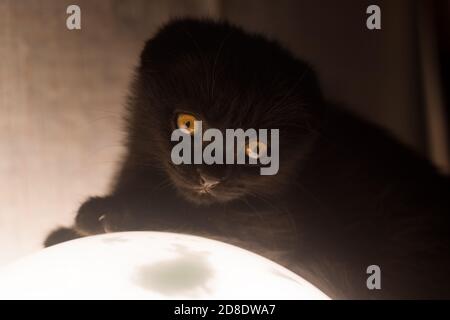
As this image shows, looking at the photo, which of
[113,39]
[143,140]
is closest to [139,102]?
[143,140]

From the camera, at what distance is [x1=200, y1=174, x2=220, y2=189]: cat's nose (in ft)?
2.60

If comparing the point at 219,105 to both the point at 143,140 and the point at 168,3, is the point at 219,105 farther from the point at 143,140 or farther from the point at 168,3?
the point at 168,3

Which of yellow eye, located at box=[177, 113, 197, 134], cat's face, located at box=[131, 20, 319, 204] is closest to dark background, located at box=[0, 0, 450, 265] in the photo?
cat's face, located at box=[131, 20, 319, 204]

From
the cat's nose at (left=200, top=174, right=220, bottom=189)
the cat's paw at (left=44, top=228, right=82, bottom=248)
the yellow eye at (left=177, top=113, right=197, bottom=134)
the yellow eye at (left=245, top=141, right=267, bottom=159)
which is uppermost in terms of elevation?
the yellow eye at (left=177, top=113, right=197, bottom=134)

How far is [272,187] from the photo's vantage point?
3.00 feet

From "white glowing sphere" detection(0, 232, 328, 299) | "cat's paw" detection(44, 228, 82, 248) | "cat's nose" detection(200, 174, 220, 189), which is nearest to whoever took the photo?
"white glowing sphere" detection(0, 232, 328, 299)

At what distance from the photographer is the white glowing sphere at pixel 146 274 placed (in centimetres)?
52

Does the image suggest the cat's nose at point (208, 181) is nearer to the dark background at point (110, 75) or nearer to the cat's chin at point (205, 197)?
the cat's chin at point (205, 197)

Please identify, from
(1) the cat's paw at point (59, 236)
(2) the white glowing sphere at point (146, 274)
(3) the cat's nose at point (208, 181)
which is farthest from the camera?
(1) the cat's paw at point (59, 236)

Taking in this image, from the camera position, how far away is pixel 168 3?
1.04 metres

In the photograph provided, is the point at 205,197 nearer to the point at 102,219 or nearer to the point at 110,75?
the point at 102,219

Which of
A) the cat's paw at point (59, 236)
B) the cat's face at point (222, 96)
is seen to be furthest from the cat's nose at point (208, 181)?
the cat's paw at point (59, 236)

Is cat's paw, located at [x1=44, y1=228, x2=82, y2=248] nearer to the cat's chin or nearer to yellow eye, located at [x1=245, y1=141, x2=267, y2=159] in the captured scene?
the cat's chin

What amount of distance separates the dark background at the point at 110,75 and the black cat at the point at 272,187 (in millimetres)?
101
